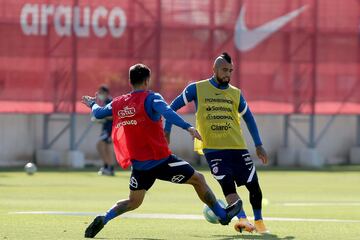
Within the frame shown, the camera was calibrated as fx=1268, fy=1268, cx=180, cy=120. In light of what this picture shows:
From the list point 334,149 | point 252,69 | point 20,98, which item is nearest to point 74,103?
point 20,98

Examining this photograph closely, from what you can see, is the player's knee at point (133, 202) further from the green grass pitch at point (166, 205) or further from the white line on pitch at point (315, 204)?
the white line on pitch at point (315, 204)

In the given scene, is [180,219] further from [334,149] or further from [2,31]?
[334,149]

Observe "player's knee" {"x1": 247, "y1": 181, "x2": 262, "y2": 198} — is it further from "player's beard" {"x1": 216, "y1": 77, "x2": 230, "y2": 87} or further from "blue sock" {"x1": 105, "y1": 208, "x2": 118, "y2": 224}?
"blue sock" {"x1": 105, "y1": 208, "x2": 118, "y2": 224}

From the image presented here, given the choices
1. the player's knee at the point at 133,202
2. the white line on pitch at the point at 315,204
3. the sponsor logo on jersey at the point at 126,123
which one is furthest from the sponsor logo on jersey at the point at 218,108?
the white line on pitch at the point at 315,204

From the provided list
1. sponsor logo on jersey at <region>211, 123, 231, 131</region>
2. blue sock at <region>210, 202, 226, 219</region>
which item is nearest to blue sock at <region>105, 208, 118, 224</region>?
blue sock at <region>210, 202, 226, 219</region>

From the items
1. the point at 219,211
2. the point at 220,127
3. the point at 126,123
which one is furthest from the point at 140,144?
the point at 220,127

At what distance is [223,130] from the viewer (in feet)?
48.6

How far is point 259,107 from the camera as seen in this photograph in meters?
33.6

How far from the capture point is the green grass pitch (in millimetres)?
14320

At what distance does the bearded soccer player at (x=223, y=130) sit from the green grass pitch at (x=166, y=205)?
650 millimetres

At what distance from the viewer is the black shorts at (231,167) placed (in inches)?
579

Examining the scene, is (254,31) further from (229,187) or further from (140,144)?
(140,144)

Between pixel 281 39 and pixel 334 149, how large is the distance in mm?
4145

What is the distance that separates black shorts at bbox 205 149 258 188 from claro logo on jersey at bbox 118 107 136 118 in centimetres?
161
